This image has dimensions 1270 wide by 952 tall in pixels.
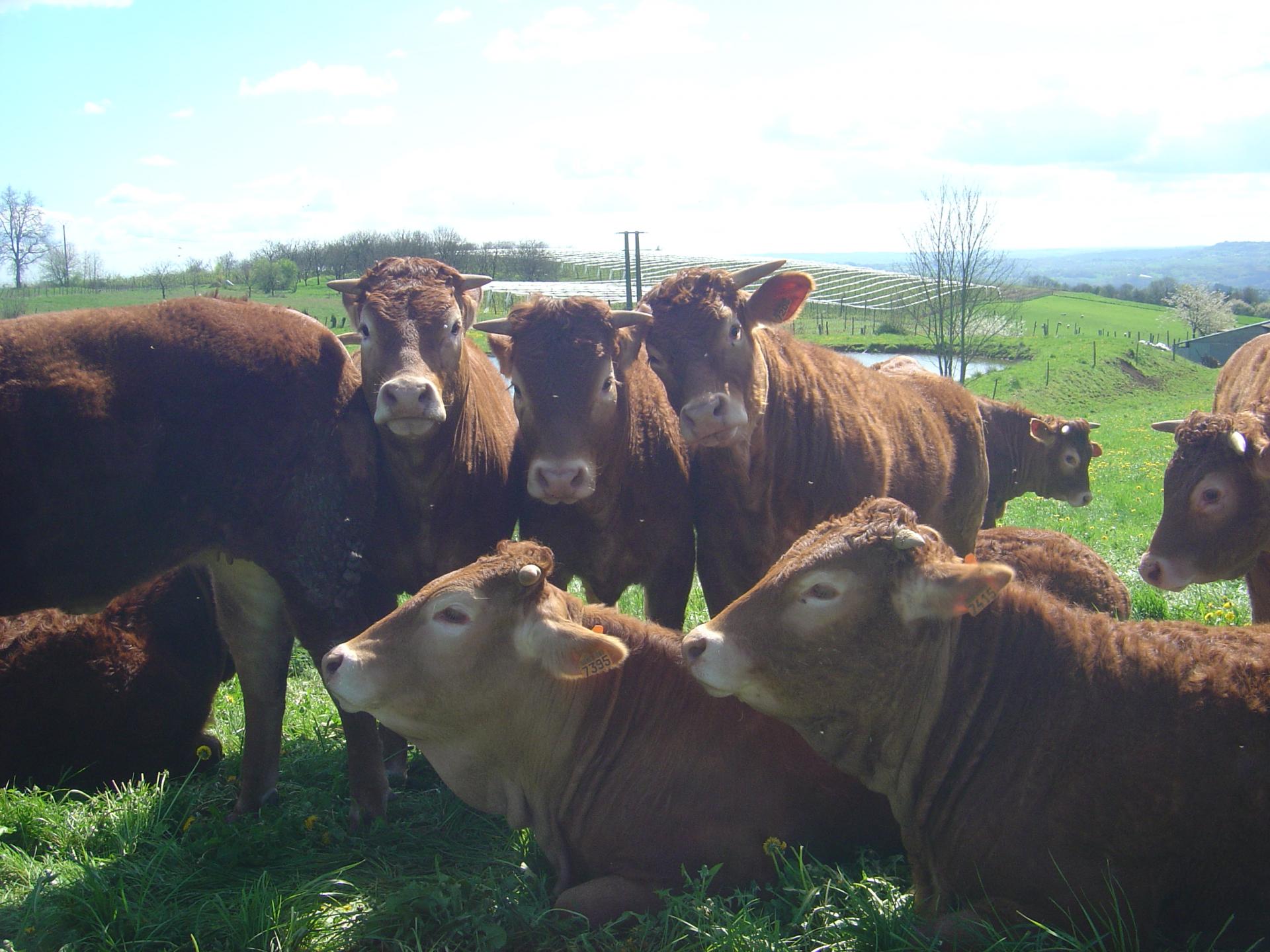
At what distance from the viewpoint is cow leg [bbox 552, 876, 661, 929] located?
4070 mm

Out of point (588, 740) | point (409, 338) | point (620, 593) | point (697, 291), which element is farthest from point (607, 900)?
point (697, 291)

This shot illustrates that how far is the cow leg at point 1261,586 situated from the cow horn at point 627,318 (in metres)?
4.33

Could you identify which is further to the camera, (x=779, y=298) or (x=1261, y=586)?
(x=1261, y=586)

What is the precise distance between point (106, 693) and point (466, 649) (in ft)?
10.0

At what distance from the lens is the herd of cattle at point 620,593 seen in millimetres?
3727

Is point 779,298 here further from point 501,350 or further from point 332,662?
point 332,662

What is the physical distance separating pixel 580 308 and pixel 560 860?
119 inches

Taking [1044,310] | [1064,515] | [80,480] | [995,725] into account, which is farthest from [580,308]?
[1044,310]

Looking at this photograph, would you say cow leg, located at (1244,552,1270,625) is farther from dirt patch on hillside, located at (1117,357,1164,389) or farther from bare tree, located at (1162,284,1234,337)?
bare tree, located at (1162,284,1234,337)

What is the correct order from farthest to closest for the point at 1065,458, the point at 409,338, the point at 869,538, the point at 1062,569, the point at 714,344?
the point at 1065,458 → the point at 1062,569 → the point at 714,344 → the point at 409,338 → the point at 869,538

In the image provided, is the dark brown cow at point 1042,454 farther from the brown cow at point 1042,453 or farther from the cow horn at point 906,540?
the cow horn at point 906,540

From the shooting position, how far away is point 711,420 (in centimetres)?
554

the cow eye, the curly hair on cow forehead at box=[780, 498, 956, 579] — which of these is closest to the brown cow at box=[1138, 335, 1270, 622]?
the curly hair on cow forehead at box=[780, 498, 956, 579]

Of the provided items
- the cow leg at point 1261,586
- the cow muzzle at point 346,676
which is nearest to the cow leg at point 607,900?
the cow muzzle at point 346,676
